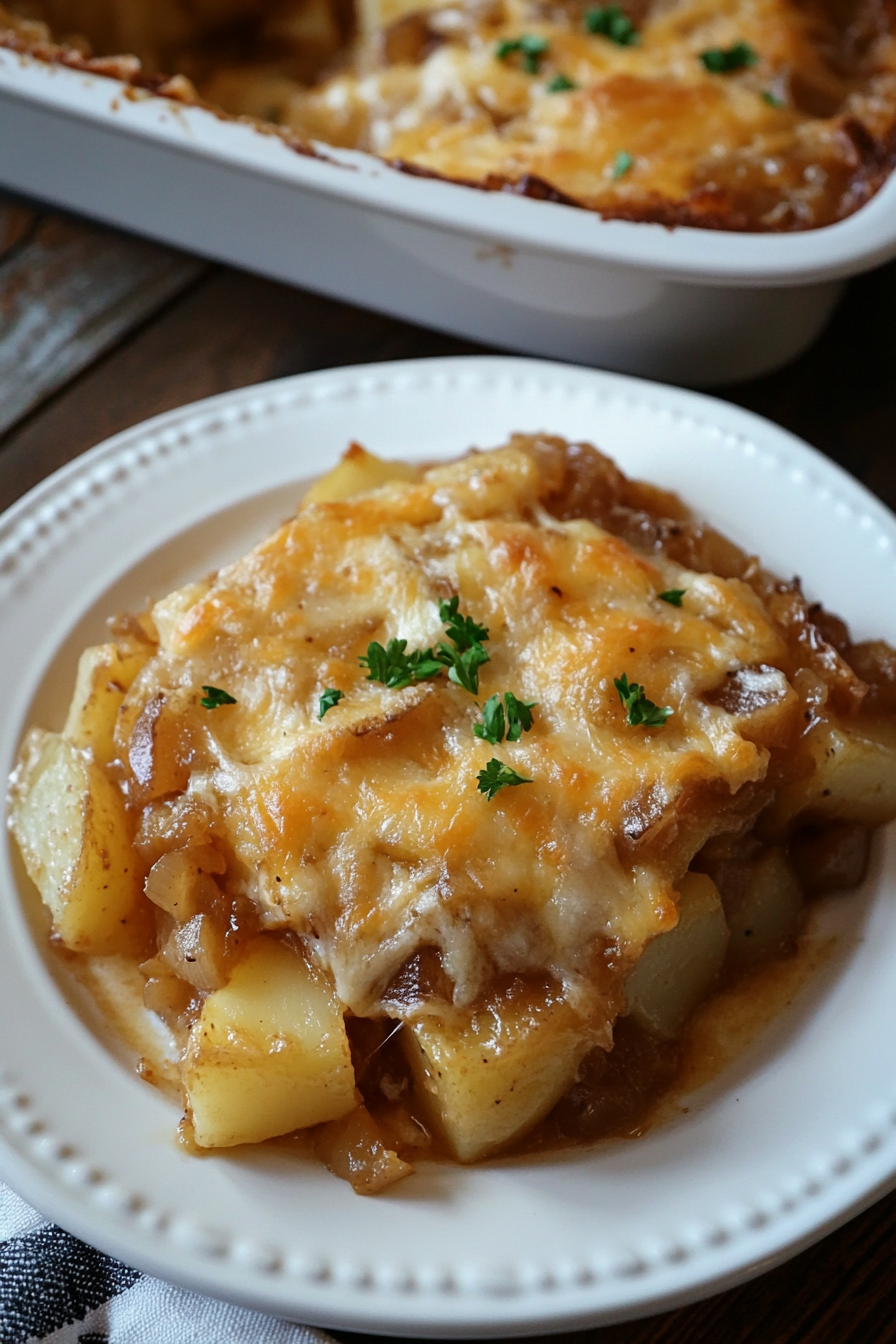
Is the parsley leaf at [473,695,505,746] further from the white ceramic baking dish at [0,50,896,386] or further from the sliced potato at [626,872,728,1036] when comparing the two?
the white ceramic baking dish at [0,50,896,386]

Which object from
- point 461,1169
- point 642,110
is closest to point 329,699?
point 461,1169

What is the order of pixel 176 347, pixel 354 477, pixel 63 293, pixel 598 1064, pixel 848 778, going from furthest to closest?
pixel 63 293 → pixel 176 347 → pixel 354 477 → pixel 848 778 → pixel 598 1064

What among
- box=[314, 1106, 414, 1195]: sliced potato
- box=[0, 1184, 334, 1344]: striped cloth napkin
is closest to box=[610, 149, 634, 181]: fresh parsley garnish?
box=[314, 1106, 414, 1195]: sliced potato

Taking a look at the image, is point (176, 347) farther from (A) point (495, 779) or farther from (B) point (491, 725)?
(A) point (495, 779)

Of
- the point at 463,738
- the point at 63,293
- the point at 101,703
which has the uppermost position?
the point at 463,738

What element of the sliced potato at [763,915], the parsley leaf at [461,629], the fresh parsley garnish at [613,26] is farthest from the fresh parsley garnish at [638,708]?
the fresh parsley garnish at [613,26]

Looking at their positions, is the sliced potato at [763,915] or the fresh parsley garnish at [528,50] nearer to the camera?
the sliced potato at [763,915]

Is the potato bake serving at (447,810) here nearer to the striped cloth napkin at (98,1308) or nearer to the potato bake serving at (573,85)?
the striped cloth napkin at (98,1308)
